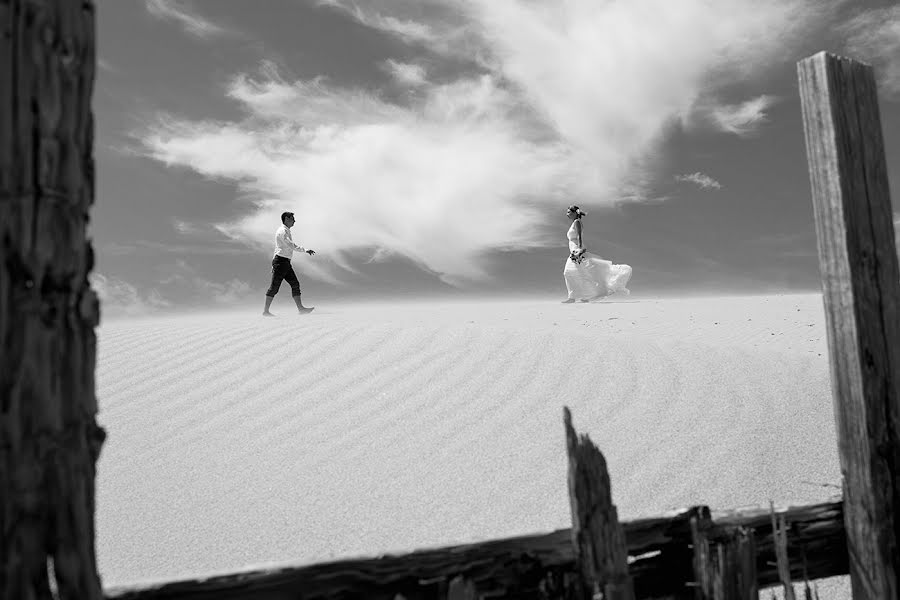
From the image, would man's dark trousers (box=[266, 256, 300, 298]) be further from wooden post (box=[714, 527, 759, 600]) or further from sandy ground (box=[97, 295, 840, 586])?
wooden post (box=[714, 527, 759, 600])

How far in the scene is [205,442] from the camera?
572 centimetres

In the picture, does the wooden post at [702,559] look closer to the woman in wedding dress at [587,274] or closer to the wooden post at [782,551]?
the wooden post at [782,551]

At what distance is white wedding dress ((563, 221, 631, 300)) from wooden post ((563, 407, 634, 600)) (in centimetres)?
1389

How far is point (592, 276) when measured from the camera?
53.1 feet

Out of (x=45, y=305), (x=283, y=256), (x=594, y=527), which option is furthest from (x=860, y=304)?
(x=283, y=256)

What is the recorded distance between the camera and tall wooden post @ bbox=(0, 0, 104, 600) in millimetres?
1432

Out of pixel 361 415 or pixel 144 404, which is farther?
pixel 144 404

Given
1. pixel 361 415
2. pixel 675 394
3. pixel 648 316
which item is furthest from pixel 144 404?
pixel 648 316

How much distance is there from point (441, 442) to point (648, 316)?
676 cm

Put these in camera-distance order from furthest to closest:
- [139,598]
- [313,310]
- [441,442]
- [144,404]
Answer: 1. [313,310]
2. [144,404]
3. [441,442]
4. [139,598]

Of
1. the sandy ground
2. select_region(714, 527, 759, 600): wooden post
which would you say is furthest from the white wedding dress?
select_region(714, 527, 759, 600): wooden post

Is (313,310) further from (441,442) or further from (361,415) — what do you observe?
(441,442)

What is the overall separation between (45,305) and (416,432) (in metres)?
4.41

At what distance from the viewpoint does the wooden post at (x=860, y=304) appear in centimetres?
229
